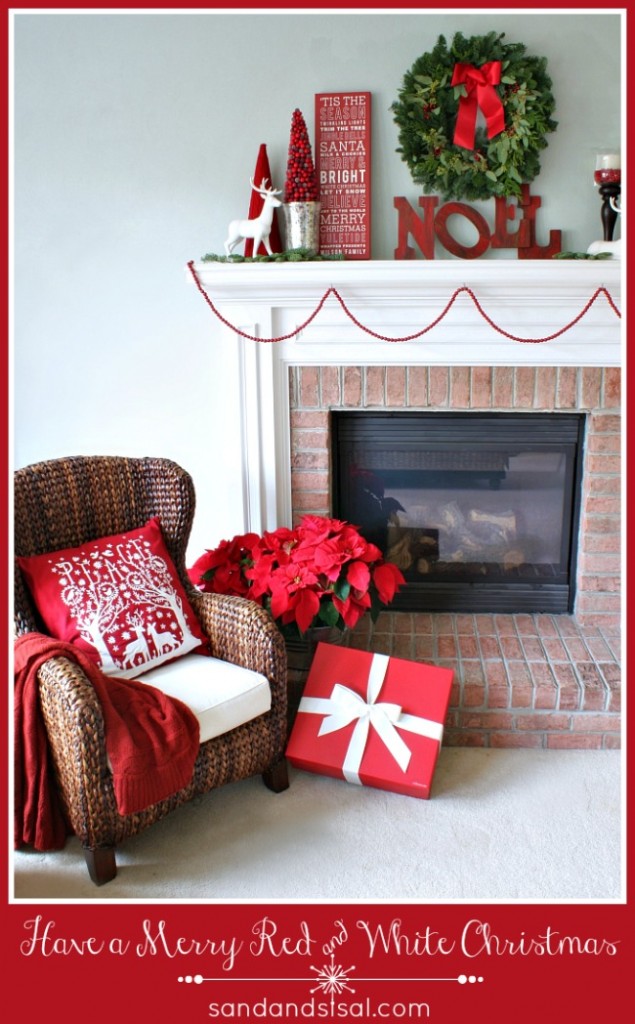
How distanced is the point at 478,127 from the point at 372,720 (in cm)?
172

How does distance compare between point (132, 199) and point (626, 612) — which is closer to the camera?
point (626, 612)

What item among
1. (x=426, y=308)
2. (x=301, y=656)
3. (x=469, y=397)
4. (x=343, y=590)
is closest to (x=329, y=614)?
(x=343, y=590)

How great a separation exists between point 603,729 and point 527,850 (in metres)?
0.57

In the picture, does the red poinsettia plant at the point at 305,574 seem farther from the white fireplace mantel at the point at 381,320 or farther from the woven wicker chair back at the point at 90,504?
the white fireplace mantel at the point at 381,320

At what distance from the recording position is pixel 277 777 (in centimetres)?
239

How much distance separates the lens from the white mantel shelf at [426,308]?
2562mm

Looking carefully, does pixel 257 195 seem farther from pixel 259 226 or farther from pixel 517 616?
pixel 517 616

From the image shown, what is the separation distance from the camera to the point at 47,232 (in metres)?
2.87

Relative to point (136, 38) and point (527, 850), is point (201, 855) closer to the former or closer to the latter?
point (527, 850)

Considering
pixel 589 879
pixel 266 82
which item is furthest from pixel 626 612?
pixel 266 82

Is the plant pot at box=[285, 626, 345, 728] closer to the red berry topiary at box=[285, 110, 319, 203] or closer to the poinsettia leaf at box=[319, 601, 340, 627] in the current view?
the poinsettia leaf at box=[319, 601, 340, 627]

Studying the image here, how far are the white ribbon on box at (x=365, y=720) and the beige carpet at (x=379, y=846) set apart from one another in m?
→ 0.11

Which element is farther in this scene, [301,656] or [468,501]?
[468,501]

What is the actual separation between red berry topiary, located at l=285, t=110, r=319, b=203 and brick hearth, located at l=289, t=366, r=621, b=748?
51 centimetres
